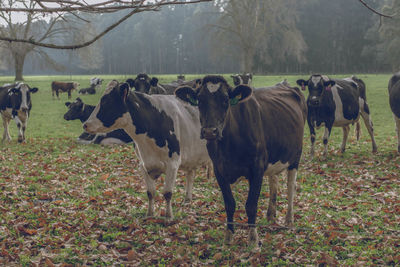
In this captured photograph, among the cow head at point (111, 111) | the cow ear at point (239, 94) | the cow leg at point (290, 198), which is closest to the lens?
the cow ear at point (239, 94)

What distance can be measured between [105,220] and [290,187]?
3.04 meters

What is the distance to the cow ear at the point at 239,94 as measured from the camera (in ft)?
15.5

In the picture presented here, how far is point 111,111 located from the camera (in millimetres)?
6055

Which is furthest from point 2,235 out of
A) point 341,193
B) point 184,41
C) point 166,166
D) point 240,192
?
point 184,41

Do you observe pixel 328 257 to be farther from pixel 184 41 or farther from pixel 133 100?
pixel 184 41

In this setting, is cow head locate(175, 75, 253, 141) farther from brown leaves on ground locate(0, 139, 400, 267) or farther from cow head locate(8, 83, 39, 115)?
cow head locate(8, 83, 39, 115)

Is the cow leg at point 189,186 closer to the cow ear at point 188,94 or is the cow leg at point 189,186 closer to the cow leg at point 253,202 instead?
the cow leg at point 253,202

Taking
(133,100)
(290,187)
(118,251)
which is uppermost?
(133,100)

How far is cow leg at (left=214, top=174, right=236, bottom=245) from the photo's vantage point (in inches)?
201

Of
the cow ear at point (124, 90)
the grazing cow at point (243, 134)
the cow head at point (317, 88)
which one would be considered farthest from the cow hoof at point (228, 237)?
the cow head at point (317, 88)

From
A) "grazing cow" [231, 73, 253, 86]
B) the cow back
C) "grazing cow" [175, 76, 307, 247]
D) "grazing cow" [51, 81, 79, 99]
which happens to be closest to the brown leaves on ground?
"grazing cow" [175, 76, 307, 247]

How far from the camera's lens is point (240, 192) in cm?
812

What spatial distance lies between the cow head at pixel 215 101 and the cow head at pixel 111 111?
1.75 m

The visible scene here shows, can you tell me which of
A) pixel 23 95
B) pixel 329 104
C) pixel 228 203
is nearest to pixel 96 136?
pixel 23 95
